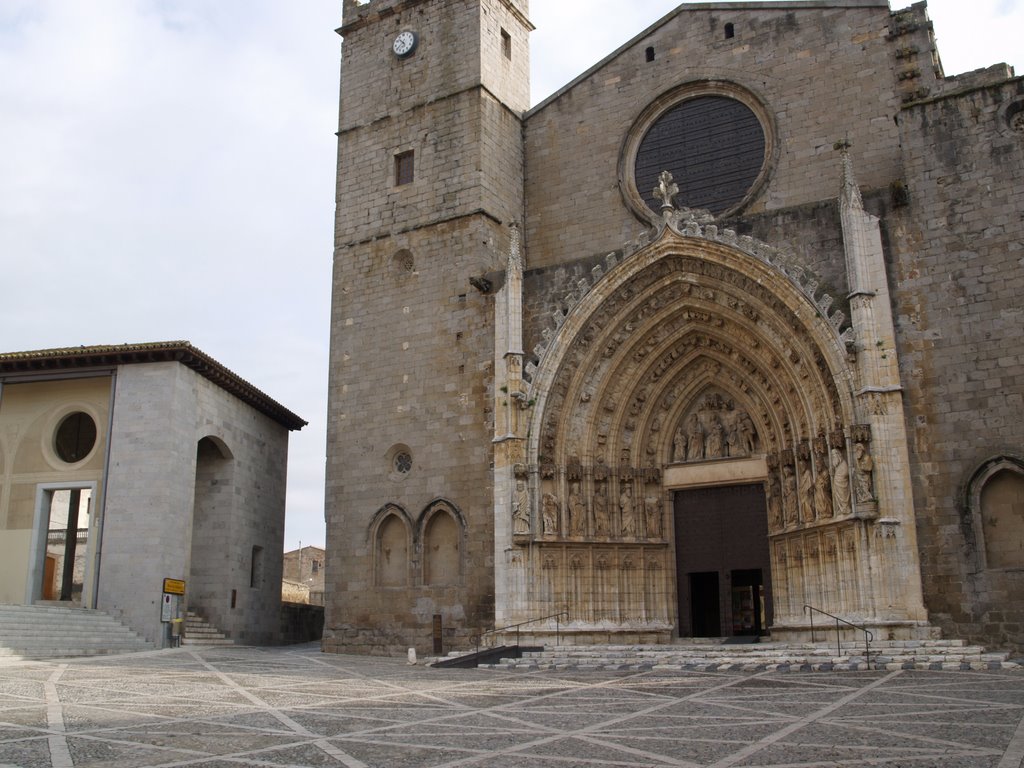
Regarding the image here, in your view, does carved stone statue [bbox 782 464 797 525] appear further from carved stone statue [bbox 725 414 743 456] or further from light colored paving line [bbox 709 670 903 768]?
light colored paving line [bbox 709 670 903 768]

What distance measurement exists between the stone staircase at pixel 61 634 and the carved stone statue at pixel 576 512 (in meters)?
8.45

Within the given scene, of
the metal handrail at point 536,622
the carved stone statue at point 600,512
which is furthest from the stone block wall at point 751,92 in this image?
the metal handrail at point 536,622

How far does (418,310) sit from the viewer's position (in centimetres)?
1834

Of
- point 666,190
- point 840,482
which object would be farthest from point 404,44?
point 840,482

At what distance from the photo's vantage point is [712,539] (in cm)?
1642

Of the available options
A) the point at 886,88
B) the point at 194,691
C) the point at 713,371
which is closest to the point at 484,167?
the point at 713,371

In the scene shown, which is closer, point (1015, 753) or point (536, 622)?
point (1015, 753)

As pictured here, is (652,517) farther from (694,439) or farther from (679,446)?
(694,439)

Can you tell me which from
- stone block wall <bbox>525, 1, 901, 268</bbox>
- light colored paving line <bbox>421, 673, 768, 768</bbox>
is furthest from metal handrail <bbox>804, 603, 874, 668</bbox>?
stone block wall <bbox>525, 1, 901, 268</bbox>

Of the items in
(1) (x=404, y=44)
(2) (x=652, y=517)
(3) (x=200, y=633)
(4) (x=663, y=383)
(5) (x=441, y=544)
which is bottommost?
(3) (x=200, y=633)

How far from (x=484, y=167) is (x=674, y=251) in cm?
430

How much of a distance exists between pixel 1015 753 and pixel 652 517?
35.1 ft

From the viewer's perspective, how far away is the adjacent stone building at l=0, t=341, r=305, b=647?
19.6 metres

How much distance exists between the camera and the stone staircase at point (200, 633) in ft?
67.2
